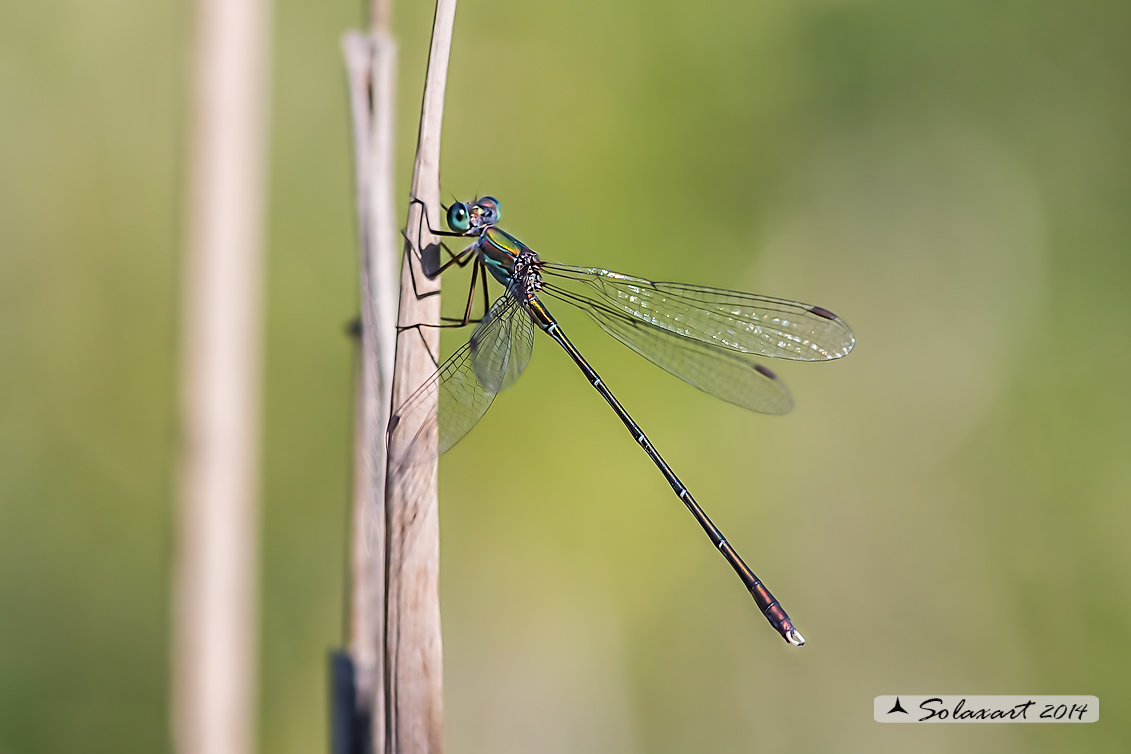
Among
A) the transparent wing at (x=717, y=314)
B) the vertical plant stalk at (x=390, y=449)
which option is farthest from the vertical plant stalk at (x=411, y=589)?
the transparent wing at (x=717, y=314)

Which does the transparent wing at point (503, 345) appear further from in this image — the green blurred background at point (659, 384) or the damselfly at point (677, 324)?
the green blurred background at point (659, 384)

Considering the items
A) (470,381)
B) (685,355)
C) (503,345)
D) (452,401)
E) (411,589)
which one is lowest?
(411,589)

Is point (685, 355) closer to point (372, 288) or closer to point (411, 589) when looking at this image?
point (372, 288)

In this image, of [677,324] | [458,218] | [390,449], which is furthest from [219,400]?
[677,324]

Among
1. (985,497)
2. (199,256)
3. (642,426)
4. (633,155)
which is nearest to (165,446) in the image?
(199,256)

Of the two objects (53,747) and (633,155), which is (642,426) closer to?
(633,155)

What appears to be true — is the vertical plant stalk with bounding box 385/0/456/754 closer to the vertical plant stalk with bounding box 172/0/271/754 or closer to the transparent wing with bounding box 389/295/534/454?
the transparent wing with bounding box 389/295/534/454
